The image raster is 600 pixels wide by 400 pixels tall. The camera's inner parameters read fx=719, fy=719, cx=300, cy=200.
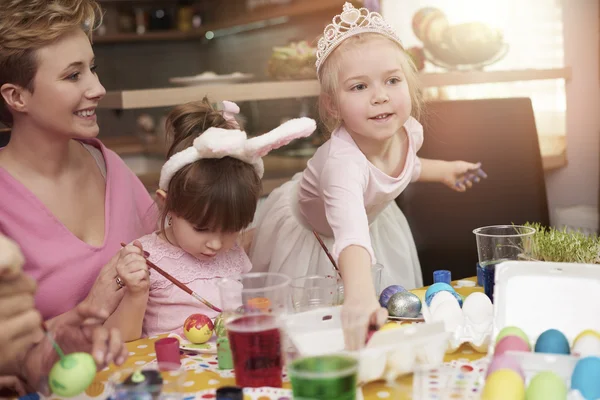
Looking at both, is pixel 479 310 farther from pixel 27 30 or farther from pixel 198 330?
pixel 27 30

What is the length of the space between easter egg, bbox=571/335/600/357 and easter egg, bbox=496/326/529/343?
6cm

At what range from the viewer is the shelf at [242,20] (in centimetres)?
359

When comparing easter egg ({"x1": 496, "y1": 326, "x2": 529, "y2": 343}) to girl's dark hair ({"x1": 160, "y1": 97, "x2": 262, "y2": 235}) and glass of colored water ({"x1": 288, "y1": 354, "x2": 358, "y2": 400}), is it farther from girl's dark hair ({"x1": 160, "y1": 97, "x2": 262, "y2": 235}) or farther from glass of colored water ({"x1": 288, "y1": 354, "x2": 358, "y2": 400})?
girl's dark hair ({"x1": 160, "y1": 97, "x2": 262, "y2": 235})

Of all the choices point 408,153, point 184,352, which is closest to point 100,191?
point 184,352

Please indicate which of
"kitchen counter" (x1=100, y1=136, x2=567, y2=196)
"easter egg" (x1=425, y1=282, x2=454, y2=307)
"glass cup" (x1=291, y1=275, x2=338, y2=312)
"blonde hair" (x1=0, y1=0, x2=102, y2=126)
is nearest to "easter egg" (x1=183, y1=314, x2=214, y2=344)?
"glass cup" (x1=291, y1=275, x2=338, y2=312)

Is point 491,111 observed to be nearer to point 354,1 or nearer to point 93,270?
point 354,1

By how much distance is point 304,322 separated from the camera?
39.4 inches

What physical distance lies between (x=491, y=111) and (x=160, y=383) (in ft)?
5.54

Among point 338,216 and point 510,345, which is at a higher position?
point 338,216

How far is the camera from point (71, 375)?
0.91 meters

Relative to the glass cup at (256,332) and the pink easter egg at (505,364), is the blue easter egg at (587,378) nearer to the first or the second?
the pink easter egg at (505,364)

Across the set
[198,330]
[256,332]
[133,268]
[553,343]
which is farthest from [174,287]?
[553,343]

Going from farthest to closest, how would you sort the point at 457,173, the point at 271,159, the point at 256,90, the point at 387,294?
1. the point at 271,159
2. the point at 256,90
3. the point at 457,173
4. the point at 387,294

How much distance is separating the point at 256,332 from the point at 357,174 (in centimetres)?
62
